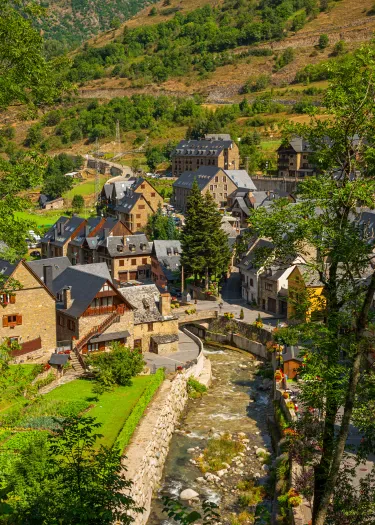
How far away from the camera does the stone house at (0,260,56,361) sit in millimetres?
41688

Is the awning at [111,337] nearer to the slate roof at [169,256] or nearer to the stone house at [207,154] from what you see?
the slate roof at [169,256]

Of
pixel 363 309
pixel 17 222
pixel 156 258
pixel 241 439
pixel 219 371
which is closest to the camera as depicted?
pixel 363 309

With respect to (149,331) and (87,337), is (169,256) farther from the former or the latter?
(87,337)

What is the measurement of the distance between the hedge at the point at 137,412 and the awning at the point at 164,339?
4660 millimetres

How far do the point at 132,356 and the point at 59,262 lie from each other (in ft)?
57.6

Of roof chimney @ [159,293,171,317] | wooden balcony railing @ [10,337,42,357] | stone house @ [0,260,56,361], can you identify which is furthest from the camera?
roof chimney @ [159,293,171,317]

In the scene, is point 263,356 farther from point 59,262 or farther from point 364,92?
point 364,92

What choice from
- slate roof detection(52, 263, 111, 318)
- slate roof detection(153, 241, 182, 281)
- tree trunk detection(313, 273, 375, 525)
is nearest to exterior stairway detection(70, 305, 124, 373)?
slate roof detection(52, 263, 111, 318)

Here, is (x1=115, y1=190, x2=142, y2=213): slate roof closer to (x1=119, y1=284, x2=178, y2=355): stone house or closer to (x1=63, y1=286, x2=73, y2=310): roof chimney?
(x1=119, y1=284, x2=178, y2=355): stone house

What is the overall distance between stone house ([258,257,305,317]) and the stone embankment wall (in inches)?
526

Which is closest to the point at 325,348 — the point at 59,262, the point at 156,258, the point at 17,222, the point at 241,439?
the point at 17,222

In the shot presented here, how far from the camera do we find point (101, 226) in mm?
71938

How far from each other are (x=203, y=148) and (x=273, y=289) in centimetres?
6302

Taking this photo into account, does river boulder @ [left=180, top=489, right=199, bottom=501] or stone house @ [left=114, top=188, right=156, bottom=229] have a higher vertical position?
stone house @ [left=114, top=188, right=156, bottom=229]
